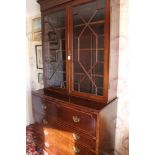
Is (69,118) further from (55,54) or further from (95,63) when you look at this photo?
(55,54)

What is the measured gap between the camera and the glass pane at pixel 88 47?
127 cm

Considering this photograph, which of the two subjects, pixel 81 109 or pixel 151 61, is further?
pixel 81 109

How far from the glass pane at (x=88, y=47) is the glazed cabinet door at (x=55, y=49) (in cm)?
17

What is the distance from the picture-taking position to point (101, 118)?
1.20 metres

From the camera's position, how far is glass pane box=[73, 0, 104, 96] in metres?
1.27

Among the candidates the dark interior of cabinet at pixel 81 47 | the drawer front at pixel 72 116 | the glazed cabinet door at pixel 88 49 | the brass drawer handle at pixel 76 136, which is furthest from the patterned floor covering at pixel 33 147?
the glazed cabinet door at pixel 88 49

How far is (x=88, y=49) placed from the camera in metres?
1.38

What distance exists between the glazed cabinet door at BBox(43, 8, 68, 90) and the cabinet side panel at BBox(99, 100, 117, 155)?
0.53 metres

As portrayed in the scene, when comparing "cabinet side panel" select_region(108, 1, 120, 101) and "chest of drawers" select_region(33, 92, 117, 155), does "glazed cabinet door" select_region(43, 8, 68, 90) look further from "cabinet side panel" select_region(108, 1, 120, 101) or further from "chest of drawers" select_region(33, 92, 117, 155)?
"cabinet side panel" select_region(108, 1, 120, 101)

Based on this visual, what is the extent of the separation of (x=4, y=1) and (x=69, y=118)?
1181mm

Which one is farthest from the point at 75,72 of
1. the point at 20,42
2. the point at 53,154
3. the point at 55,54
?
the point at 20,42

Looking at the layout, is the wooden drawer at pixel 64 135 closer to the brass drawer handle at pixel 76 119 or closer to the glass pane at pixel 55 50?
the brass drawer handle at pixel 76 119

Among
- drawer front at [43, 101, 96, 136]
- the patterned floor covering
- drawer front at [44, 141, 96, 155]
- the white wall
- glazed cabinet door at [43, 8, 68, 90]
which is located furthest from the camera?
the white wall

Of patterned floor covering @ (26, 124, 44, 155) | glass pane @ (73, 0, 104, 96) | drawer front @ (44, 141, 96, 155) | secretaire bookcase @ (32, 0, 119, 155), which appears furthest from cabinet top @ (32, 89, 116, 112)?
patterned floor covering @ (26, 124, 44, 155)
